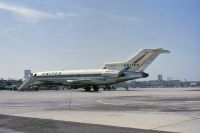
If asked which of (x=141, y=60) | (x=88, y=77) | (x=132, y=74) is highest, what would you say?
(x=141, y=60)

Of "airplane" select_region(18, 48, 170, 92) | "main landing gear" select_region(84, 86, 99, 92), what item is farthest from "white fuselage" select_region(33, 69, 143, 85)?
"main landing gear" select_region(84, 86, 99, 92)

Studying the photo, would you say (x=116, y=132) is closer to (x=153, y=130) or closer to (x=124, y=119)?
(x=153, y=130)

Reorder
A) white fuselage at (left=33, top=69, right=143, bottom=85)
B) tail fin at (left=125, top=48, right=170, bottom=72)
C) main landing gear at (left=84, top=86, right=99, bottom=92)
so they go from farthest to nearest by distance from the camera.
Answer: main landing gear at (left=84, top=86, right=99, bottom=92) < tail fin at (left=125, top=48, right=170, bottom=72) < white fuselage at (left=33, top=69, right=143, bottom=85)

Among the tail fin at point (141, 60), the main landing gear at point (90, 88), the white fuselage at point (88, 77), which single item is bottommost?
the main landing gear at point (90, 88)

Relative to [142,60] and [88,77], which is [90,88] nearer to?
[88,77]

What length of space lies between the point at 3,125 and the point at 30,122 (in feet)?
4.35

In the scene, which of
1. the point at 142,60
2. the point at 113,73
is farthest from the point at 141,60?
the point at 113,73

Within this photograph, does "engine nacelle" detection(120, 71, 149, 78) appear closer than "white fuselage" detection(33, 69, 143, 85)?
Yes

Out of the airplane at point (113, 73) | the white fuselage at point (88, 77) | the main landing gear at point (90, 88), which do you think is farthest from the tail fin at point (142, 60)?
the main landing gear at point (90, 88)

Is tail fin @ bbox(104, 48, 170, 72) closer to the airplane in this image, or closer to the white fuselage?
the airplane

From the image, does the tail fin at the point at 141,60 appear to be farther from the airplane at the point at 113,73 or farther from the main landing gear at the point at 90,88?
the main landing gear at the point at 90,88

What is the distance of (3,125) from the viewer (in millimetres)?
16703

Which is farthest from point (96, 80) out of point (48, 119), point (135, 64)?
point (48, 119)

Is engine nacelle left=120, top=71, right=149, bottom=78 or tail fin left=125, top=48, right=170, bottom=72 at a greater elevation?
tail fin left=125, top=48, right=170, bottom=72
